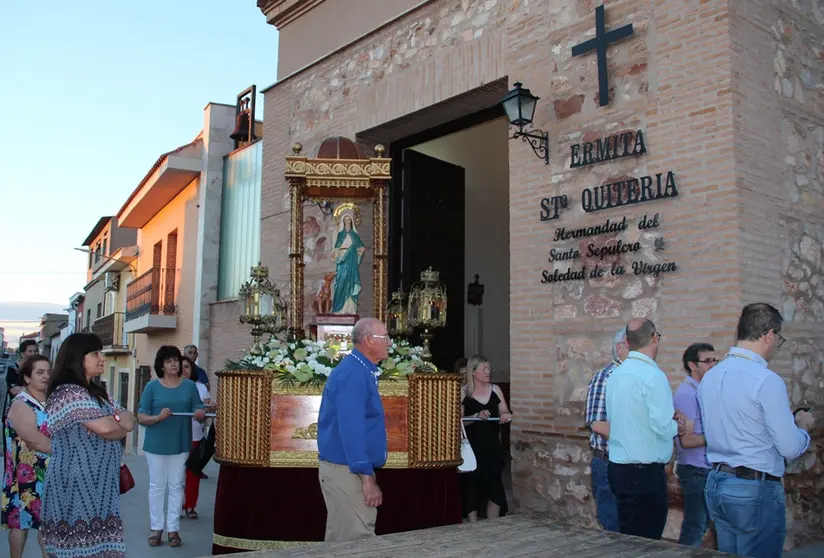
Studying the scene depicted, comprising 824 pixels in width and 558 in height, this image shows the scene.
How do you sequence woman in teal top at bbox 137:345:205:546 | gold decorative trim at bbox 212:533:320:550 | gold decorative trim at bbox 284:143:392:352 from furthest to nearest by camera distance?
gold decorative trim at bbox 284:143:392:352
woman in teal top at bbox 137:345:205:546
gold decorative trim at bbox 212:533:320:550

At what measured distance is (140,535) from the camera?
23.7ft

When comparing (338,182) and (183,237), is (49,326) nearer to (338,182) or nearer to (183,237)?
(183,237)

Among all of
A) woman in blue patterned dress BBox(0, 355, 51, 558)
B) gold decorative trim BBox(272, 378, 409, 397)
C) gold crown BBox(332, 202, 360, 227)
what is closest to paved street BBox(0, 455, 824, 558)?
woman in blue patterned dress BBox(0, 355, 51, 558)

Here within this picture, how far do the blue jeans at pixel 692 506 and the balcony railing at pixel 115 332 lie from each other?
21681 mm

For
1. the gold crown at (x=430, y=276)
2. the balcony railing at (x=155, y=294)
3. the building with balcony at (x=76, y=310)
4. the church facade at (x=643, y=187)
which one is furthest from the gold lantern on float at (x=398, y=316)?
the building with balcony at (x=76, y=310)

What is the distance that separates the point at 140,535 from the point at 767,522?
18.2ft

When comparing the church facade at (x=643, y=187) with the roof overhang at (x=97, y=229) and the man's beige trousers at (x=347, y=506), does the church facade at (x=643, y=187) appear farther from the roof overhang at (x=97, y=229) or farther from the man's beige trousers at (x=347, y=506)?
the roof overhang at (x=97, y=229)

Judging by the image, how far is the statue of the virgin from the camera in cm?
822

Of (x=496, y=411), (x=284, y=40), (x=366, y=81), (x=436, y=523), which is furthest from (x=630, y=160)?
(x=284, y=40)

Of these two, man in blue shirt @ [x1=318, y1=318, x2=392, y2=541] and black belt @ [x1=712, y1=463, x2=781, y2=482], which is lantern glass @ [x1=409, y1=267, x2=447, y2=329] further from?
black belt @ [x1=712, y1=463, x2=781, y2=482]

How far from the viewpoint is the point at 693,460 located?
527 cm

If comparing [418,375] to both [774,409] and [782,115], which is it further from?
[782,115]

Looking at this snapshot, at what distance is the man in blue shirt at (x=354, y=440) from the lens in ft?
13.9

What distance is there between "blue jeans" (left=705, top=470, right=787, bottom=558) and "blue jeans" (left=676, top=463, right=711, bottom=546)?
4.62 feet
